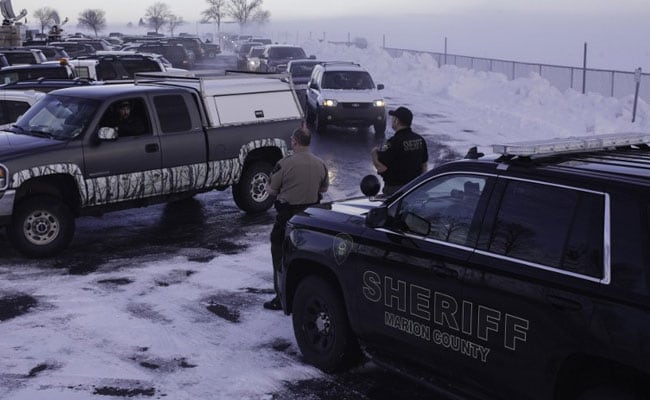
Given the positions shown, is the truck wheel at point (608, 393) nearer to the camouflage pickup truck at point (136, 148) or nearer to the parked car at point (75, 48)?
the camouflage pickup truck at point (136, 148)

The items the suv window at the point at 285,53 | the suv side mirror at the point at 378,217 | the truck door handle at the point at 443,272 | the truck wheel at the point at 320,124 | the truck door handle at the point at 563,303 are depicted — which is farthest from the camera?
the suv window at the point at 285,53

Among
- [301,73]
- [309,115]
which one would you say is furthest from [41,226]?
[301,73]

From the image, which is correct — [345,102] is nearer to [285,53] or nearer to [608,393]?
[285,53]

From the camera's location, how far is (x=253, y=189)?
12.8 metres

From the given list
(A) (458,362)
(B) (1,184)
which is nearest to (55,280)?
(B) (1,184)

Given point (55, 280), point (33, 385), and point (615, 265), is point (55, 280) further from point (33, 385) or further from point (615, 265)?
point (615, 265)

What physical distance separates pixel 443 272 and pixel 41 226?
643cm

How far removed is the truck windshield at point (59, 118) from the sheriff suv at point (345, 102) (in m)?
10.9

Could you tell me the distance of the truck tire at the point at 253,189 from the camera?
41.6 feet

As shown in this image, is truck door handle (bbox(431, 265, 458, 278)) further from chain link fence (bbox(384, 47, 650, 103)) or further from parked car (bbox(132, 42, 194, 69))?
parked car (bbox(132, 42, 194, 69))

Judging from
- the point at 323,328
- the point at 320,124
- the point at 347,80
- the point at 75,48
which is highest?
the point at 75,48

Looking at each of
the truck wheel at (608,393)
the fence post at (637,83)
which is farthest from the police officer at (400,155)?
the fence post at (637,83)

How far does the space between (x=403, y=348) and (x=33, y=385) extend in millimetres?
2896

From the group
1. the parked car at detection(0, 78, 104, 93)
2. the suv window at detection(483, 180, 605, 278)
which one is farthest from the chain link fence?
the suv window at detection(483, 180, 605, 278)
